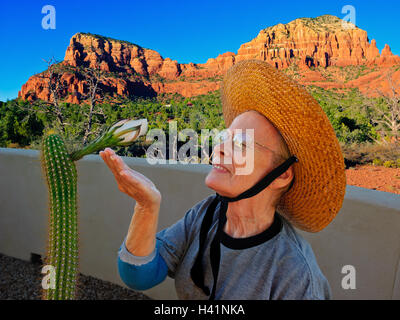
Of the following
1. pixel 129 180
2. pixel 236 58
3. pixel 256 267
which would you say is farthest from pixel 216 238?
pixel 236 58

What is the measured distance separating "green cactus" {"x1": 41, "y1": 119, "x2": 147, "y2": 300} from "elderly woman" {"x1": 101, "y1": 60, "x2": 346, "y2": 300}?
24 centimetres

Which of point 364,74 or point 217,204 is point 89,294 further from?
point 364,74

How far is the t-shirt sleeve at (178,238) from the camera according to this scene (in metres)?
1.20

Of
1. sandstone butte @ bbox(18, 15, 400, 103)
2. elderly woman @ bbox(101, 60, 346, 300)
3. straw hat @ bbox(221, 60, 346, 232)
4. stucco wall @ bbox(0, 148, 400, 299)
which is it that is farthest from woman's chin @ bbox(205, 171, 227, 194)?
sandstone butte @ bbox(18, 15, 400, 103)

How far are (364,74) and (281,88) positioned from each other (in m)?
39.6

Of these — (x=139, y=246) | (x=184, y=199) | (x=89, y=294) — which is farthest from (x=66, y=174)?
(x=89, y=294)

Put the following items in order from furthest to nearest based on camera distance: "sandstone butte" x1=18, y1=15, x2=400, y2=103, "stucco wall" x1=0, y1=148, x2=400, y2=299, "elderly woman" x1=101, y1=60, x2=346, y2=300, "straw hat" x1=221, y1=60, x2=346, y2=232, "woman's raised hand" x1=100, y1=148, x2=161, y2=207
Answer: "sandstone butte" x1=18, y1=15, x2=400, y2=103 → "stucco wall" x1=0, y1=148, x2=400, y2=299 → "straw hat" x1=221, y1=60, x2=346, y2=232 → "elderly woman" x1=101, y1=60, x2=346, y2=300 → "woman's raised hand" x1=100, y1=148, x2=161, y2=207

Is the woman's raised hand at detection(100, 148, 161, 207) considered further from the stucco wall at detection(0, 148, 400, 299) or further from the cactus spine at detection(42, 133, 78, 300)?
the stucco wall at detection(0, 148, 400, 299)

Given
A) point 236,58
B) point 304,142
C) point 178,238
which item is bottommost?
point 178,238

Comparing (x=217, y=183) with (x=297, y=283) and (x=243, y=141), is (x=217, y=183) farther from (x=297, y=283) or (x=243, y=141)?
(x=297, y=283)

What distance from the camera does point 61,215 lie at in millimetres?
1151

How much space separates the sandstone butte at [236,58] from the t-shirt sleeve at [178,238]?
38043mm

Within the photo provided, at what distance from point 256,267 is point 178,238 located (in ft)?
1.10

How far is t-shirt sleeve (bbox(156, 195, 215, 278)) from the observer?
1.20 meters
